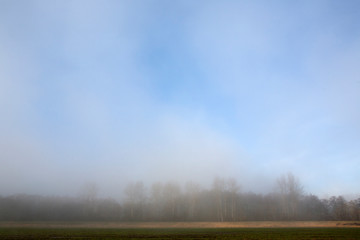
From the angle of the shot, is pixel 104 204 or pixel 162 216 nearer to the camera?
pixel 162 216

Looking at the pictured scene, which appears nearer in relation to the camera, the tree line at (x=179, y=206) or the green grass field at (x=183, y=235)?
the green grass field at (x=183, y=235)

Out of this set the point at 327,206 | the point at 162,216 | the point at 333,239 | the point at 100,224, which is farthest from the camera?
the point at 327,206

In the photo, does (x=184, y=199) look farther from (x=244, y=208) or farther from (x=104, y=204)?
(x=104, y=204)

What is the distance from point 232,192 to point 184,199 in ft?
78.4

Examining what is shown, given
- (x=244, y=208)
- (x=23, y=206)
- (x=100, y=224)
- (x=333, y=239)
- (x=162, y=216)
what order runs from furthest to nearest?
1. (x=244, y=208)
2. (x=23, y=206)
3. (x=162, y=216)
4. (x=100, y=224)
5. (x=333, y=239)

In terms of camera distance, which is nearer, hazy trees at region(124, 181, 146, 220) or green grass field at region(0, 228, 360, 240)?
green grass field at region(0, 228, 360, 240)

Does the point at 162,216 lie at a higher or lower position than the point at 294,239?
lower

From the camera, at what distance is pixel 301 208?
4456 inches

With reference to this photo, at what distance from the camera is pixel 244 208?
392 ft

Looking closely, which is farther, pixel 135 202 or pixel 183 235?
pixel 135 202

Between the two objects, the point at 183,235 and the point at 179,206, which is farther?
the point at 179,206

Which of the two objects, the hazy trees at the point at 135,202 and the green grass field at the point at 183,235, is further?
the hazy trees at the point at 135,202

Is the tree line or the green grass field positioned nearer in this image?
the green grass field

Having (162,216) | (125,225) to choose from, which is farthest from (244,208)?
(125,225)
